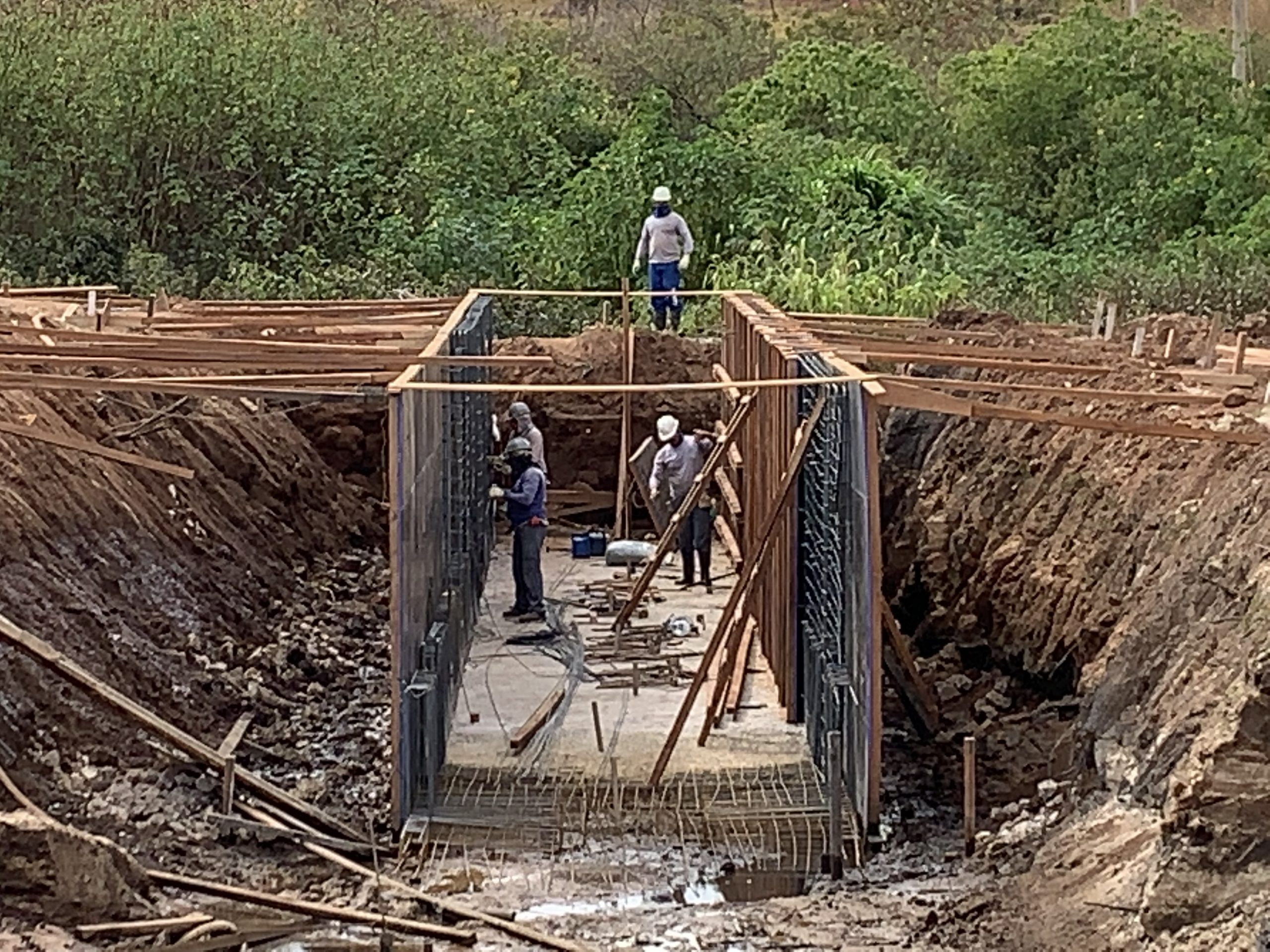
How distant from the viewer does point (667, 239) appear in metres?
23.5

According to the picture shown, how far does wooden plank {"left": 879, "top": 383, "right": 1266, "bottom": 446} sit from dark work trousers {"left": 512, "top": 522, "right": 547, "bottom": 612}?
20.6 ft

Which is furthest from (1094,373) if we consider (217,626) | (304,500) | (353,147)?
(353,147)

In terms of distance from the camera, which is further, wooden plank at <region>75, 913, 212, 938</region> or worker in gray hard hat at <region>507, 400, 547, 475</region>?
worker in gray hard hat at <region>507, 400, 547, 475</region>

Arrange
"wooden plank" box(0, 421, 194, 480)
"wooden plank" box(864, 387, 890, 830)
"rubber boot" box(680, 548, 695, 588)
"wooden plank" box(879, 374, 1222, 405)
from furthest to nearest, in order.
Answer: "rubber boot" box(680, 548, 695, 588)
"wooden plank" box(0, 421, 194, 480)
"wooden plank" box(879, 374, 1222, 405)
"wooden plank" box(864, 387, 890, 830)

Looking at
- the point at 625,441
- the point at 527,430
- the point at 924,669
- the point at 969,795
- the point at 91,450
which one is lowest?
the point at 924,669

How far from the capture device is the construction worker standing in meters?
16.3

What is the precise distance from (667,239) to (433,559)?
11149mm

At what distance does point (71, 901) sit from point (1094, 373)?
7.18 metres

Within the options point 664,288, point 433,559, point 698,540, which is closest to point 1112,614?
point 433,559

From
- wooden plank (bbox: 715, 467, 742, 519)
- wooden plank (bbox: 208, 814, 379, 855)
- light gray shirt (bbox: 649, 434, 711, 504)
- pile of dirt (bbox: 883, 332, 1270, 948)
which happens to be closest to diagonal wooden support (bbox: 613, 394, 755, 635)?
wooden plank (bbox: 715, 467, 742, 519)

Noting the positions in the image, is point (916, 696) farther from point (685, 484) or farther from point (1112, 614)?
point (685, 484)

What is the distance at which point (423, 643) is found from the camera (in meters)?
12.1

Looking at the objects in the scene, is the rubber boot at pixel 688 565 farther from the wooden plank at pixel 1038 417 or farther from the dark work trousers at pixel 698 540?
the wooden plank at pixel 1038 417

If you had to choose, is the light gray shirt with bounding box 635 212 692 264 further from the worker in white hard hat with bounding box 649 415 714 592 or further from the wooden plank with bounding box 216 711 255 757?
the wooden plank with bounding box 216 711 255 757
